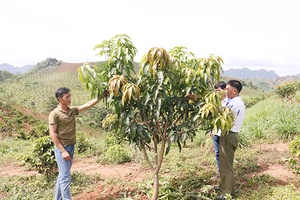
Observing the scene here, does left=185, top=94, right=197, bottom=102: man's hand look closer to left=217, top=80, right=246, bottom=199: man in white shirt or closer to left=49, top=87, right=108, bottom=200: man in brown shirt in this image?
left=217, top=80, right=246, bottom=199: man in white shirt

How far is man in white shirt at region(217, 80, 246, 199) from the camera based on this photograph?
11.6 feet

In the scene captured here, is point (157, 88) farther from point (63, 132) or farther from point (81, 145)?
point (81, 145)

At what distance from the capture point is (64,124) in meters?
3.37

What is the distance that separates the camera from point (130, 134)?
3090 mm

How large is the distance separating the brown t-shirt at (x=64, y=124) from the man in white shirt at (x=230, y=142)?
2.23 meters

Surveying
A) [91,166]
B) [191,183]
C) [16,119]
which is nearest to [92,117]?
[16,119]

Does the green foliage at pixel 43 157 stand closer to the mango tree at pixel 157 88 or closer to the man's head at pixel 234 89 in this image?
the mango tree at pixel 157 88

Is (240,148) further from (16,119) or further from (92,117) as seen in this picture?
(92,117)

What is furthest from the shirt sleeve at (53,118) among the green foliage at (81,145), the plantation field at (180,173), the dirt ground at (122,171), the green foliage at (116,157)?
the green foliage at (81,145)

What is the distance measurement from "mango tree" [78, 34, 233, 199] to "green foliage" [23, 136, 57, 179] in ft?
7.85

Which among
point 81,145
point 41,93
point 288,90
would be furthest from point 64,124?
point 41,93

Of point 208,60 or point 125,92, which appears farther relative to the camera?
point 208,60

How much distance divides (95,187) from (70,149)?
4.72ft

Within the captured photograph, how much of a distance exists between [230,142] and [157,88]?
4.97 feet
